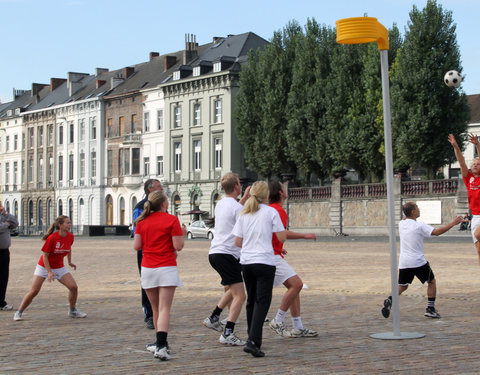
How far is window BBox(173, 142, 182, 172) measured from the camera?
72.8m

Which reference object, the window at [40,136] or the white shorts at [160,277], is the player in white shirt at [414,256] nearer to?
the white shorts at [160,277]

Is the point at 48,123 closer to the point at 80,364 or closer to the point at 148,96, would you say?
the point at 148,96

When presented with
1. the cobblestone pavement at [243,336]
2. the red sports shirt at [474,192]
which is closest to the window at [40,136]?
the cobblestone pavement at [243,336]

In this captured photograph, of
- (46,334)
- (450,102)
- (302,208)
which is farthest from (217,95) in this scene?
(46,334)

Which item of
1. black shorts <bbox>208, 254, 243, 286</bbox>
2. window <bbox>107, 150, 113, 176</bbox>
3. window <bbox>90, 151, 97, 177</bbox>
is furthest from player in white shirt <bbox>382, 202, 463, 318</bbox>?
window <bbox>90, 151, 97, 177</bbox>

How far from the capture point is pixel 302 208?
58.2m

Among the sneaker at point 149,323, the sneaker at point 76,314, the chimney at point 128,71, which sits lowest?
the sneaker at point 76,314

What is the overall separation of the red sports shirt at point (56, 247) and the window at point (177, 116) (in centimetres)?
6139

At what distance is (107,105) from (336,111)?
31497 mm

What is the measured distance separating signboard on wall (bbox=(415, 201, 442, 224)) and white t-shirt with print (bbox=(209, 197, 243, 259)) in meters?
38.8

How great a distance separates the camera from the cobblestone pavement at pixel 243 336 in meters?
7.80

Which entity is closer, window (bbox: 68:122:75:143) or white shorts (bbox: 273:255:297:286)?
white shorts (bbox: 273:255:297:286)

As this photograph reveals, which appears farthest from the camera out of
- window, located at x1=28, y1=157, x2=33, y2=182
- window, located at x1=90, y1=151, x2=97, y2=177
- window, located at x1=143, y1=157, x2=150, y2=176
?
window, located at x1=28, y1=157, x2=33, y2=182

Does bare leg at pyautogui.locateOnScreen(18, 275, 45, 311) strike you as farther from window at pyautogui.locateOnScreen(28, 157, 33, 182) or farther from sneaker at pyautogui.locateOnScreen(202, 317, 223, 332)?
window at pyautogui.locateOnScreen(28, 157, 33, 182)
